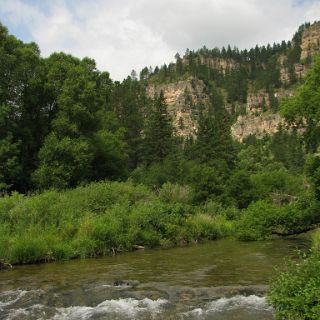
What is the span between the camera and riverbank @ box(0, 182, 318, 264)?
2272 centimetres

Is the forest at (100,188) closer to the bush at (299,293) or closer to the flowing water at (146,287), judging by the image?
the bush at (299,293)

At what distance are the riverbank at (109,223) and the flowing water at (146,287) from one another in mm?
1205

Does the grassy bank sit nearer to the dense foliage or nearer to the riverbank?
the riverbank

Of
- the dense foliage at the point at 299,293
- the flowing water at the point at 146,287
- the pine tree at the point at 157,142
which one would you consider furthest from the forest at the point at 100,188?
the pine tree at the point at 157,142

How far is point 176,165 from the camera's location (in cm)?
6269

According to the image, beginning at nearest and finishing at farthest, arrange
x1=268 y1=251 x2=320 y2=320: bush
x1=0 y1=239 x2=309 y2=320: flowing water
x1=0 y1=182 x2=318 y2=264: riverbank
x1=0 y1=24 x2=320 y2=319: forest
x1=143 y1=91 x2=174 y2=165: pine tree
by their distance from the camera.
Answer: x1=268 y1=251 x2=320 y2=320: bush → x1=0 y1=239 x2=309 y2=320: flowing water → x1=0 y1=182 x2=318 y2=264: riverbank → x1=0 y1=24 x2=320 y2=319: forest → x1=143 y1=91 x2=174 y2=165: pine tree

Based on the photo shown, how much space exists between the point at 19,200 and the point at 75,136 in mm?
15198

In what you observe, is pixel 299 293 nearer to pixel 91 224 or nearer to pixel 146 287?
pixel 146 287

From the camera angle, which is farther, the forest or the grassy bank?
the forest

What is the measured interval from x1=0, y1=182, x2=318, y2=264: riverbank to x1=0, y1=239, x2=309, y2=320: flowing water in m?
1.20

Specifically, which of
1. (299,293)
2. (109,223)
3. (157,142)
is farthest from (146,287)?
(157,142)

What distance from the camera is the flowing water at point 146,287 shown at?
12968 mm

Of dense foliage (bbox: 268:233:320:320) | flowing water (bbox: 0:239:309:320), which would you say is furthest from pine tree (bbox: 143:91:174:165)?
dense foliage (bbox: 268:233:320:320)

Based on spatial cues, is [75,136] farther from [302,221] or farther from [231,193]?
[302,221]
